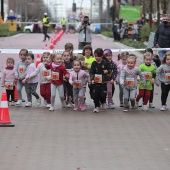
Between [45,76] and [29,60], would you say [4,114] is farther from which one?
[29,60]

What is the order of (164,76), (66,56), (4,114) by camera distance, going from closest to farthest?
(4,114) → (164,76) → (66,56)

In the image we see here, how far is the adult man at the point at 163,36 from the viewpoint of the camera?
19.2m

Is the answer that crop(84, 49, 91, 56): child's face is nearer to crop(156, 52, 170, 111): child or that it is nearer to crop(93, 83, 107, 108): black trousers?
crop(93, 83, 107, 108): black trousers

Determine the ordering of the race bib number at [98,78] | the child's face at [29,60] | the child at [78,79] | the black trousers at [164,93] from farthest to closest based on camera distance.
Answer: the child's face at [29,60] < the black trousers at [164,93] < the child at [78,79] < the race bib number at [98,78]

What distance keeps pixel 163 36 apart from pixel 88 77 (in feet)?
20.4

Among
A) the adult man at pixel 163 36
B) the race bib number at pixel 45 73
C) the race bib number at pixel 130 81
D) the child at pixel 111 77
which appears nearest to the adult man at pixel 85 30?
the adult man at pixel 163 36

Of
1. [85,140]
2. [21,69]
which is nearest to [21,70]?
[21,69]

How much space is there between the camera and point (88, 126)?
11.9 metres

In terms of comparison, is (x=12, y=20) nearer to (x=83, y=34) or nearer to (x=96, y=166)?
(x=83, y=34)

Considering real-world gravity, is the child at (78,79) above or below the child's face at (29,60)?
below

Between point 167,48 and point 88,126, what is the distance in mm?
7646

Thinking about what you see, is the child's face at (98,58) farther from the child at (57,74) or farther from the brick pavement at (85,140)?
the brick pavement at (85,140)

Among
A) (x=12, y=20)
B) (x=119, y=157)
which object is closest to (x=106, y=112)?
(x=119, y=157)

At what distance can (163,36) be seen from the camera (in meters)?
19.4
